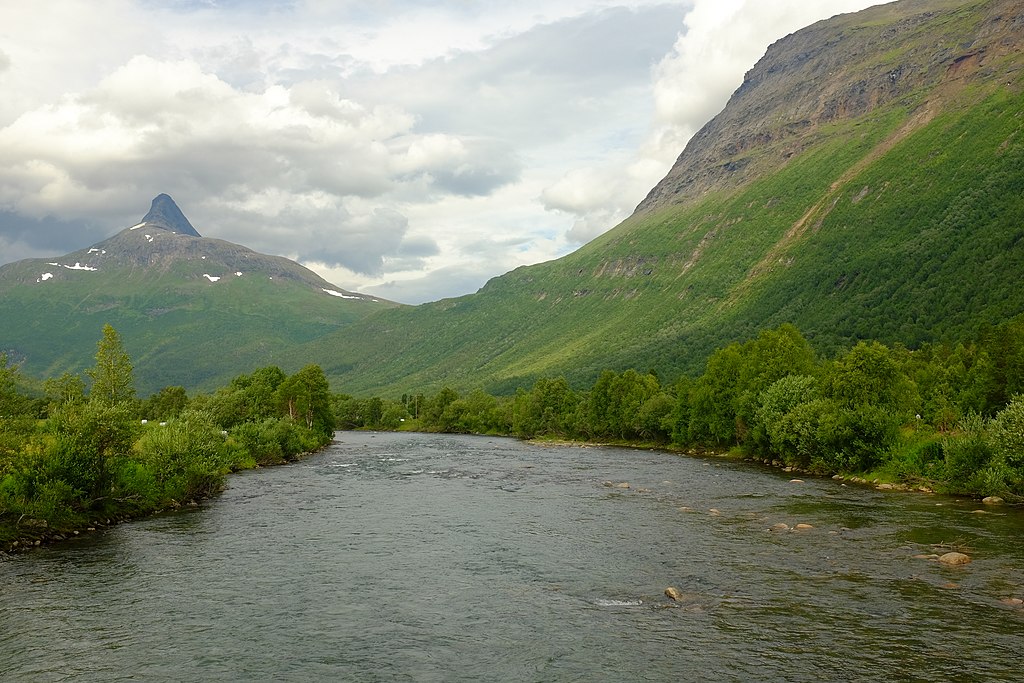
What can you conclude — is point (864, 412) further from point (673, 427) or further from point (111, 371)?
point (111, 371)

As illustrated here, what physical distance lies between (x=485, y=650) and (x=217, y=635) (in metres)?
10.6

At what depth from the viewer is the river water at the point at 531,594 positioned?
23266 millimetres

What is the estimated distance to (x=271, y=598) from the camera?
3114 centimetres

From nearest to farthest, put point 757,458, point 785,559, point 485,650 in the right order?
point 485,650 → point 785,559 → point 757,458

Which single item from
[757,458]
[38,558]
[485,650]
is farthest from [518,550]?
[757,458]

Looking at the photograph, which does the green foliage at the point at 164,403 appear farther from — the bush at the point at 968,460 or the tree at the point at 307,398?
the bush at the point at 968,460

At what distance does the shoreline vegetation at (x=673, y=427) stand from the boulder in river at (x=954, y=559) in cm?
2034

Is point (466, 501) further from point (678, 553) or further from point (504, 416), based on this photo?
point (504, 416)

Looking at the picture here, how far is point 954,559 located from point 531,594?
71.6ft

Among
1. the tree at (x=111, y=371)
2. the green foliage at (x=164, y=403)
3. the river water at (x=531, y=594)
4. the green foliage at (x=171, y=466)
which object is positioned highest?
the tree at (x=111, y=371)

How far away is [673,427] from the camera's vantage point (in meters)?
122

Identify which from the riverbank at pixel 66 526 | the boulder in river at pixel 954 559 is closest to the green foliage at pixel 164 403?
the riverbank at pixel 66 526

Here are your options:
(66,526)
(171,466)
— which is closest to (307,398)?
(171,466)

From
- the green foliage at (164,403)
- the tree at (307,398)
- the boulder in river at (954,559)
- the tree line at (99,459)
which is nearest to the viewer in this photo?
the boulder in river at (954,559)
